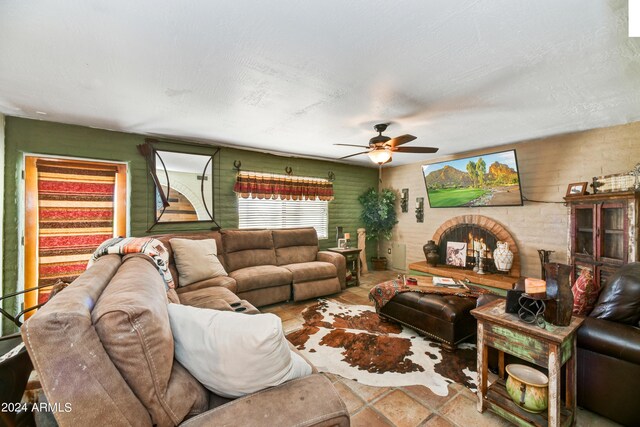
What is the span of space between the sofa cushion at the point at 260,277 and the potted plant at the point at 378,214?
2664mm

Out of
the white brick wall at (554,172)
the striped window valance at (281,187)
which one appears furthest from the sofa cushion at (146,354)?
the white brick wall at (554,172)

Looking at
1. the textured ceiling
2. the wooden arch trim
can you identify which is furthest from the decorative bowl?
the wooden arch trim

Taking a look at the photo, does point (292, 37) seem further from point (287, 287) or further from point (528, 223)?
point (528, 223)

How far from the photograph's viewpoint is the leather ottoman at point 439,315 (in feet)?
8.16

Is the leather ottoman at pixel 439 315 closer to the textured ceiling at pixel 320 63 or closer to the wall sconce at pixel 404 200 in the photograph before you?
the textured ceiling at pixel 320 63

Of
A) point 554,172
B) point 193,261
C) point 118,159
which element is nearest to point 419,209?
point 554,172

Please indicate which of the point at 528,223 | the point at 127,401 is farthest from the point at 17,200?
the point at 528,223

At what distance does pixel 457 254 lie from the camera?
15.3 ft

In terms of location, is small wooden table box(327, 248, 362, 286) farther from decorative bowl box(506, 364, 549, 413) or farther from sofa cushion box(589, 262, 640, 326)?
sofa cushion box(589, 262, 640, 326)

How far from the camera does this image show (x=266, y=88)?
230 centimetres

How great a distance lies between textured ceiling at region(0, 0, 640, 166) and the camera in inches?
56.9

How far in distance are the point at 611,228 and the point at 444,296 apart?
6.78 ft

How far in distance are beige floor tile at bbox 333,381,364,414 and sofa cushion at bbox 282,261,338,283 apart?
1890 millimetres

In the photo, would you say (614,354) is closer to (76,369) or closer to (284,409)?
(284,409)
